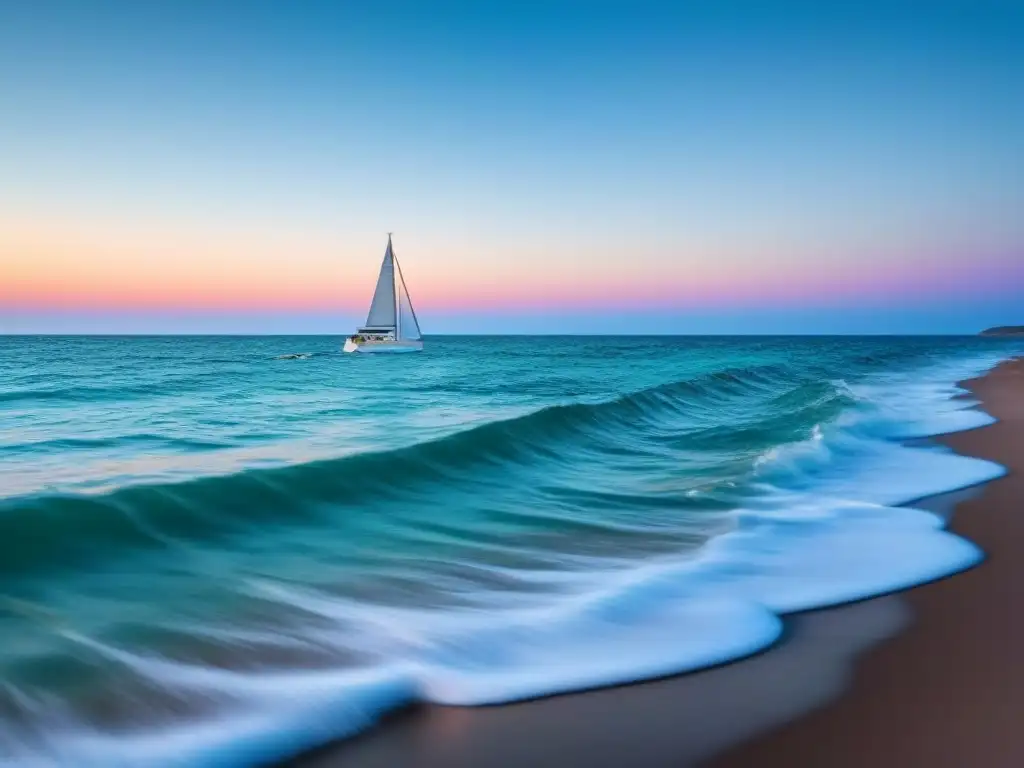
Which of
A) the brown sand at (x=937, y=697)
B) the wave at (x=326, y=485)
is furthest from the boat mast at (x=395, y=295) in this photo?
the brown sand at (x=937, y=697)

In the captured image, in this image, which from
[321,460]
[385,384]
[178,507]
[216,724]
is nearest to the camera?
[216,724]

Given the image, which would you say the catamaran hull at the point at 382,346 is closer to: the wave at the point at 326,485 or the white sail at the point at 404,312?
the white sail at the point at 404,312

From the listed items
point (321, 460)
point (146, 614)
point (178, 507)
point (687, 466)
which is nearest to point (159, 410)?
point (321, 460)

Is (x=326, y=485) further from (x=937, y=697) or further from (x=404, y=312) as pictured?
(x=404, y=312)

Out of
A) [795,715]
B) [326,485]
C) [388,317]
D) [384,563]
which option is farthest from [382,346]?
[795,715]

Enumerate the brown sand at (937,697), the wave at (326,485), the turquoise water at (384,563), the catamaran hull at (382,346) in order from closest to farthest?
the brown sand at (937,697) < the turquoise water at (384,563) < the wave at (326,485) < the catamaran hull at (382,346)

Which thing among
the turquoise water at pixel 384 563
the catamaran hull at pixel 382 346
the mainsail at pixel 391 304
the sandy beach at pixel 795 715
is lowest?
the turquoise water at pixel 384 563

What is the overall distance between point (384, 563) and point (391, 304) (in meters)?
58.0

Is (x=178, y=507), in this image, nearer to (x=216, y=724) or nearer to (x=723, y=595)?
(x=216, y=724)

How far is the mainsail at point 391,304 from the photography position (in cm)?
6197

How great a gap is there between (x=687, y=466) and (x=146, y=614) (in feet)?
25.6

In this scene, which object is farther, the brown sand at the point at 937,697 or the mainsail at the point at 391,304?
the mainsail at the point at 391,304

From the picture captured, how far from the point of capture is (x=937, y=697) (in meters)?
3.33

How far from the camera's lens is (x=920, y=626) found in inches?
168
